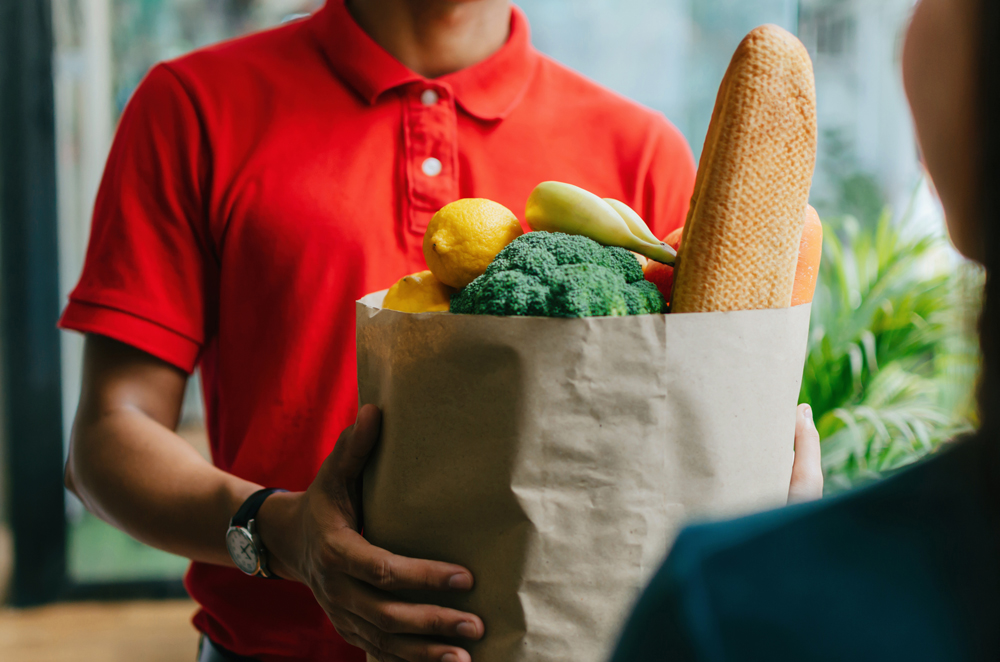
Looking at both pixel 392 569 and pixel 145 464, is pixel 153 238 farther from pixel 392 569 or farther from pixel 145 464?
pixel 392 569

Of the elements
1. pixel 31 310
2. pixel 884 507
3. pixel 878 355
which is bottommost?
pixel 31 310

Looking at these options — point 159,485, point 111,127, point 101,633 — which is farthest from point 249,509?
point 111,127

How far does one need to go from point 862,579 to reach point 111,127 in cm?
279

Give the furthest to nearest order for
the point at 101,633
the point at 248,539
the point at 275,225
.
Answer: the point at 101,633 → the point at 275,225 → the point at 248,539

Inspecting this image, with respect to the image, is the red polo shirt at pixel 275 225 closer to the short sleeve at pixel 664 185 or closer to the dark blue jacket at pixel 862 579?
the short sleeve at pixel 664 185

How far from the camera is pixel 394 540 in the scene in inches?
21.3

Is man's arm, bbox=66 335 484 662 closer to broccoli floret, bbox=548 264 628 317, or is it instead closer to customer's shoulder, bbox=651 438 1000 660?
broccoli floret, bbox=548 264 628 317

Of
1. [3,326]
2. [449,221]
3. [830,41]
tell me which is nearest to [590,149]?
[449,221]

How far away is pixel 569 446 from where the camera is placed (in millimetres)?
473

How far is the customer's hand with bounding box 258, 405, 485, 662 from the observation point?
1.69ft

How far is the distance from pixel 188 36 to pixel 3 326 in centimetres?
119

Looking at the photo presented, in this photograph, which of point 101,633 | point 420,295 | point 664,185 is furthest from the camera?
point 101,633

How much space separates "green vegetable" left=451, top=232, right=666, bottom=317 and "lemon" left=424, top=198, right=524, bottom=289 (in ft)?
0.09

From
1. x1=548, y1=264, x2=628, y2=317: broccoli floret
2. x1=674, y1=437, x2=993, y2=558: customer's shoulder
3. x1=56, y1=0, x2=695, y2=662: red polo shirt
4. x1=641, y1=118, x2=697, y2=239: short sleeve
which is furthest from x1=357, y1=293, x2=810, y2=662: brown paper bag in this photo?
x1=641, y1=118, x2=697, y2=239: short sleeve
